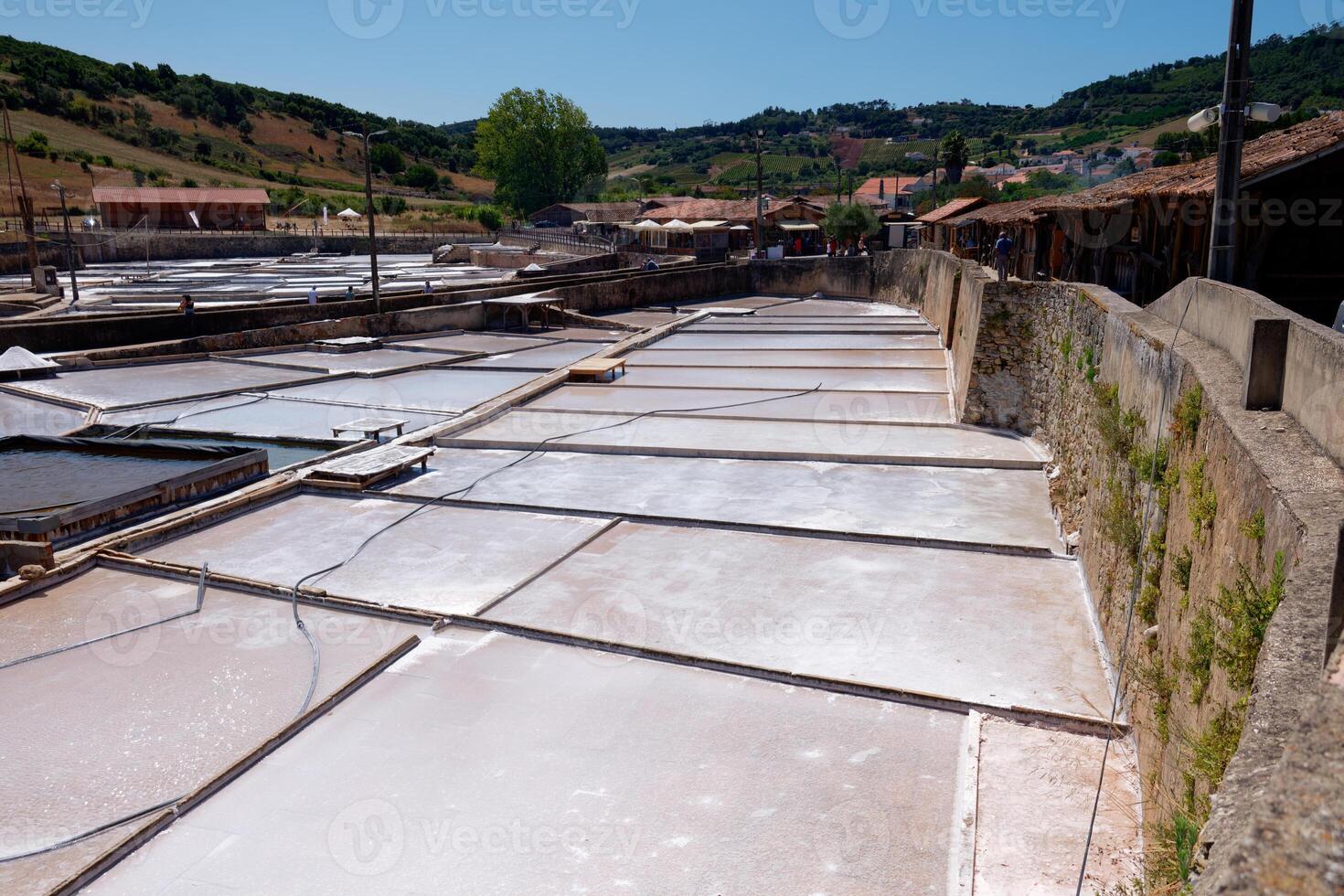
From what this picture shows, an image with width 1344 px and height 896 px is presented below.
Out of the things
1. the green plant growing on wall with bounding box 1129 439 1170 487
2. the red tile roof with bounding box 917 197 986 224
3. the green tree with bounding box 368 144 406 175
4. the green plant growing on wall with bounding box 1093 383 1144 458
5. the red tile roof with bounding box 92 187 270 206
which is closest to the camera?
the green plant growing on wall with bounding box 1129 439 1170 487

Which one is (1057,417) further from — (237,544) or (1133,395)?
(237,544)

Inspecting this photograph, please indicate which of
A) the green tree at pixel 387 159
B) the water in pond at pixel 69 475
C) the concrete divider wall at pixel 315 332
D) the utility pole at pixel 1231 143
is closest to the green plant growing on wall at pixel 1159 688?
the utility pole at pixel 1231 143

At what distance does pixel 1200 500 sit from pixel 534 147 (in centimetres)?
9813

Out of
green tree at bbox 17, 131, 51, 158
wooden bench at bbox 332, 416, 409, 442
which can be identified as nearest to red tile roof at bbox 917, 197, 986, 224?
wooden bench at bbox 332, 416, 409, 442

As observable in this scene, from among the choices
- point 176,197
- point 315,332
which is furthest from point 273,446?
point 176,197

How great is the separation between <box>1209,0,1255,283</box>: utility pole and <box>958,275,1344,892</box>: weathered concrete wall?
0.73 m

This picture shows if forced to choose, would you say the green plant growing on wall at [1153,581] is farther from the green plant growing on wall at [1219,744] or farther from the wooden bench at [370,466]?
the wooden bench at [370,466]

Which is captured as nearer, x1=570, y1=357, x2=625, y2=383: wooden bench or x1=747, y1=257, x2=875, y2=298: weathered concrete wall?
x1=570, y1=357, x2=625, y2=383: wooden bench

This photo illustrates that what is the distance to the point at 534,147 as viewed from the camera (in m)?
96.4

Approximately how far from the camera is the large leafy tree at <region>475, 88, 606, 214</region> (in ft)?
317

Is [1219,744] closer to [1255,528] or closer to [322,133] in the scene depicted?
[1255,528]

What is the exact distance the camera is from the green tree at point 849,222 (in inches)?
2137

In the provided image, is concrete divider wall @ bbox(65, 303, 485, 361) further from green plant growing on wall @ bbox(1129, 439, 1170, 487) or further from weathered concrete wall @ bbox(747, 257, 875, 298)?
green plant growing on wall @ bbox(1129, 439, 1170, 487)

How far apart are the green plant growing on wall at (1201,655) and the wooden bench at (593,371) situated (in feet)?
53.9
